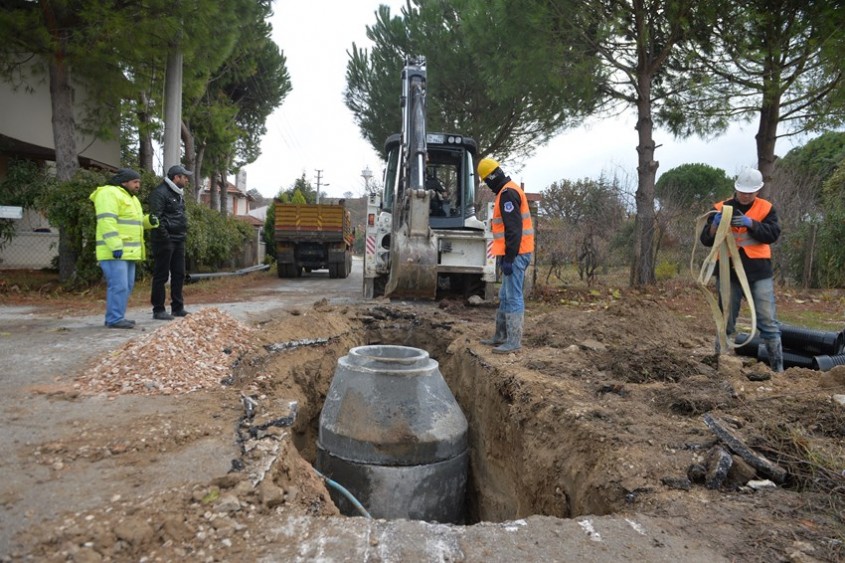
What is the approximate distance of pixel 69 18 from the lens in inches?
378

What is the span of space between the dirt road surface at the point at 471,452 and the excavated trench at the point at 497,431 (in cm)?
2

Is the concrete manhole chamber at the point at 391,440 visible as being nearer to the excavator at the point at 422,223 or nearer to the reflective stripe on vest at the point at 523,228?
the reflective stripe on vest at the point at 523,228

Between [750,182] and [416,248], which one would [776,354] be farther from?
[416,248]

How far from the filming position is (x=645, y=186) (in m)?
10.8

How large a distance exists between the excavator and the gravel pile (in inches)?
102

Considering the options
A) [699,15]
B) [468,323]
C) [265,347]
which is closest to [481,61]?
[699,15]

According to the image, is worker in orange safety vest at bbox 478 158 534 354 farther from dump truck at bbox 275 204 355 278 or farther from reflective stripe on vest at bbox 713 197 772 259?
dump truck at bbox 275 204 355 278

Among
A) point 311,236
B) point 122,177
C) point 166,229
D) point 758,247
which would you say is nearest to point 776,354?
point 758,247

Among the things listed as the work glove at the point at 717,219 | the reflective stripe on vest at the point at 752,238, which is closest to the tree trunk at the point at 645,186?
the reflective stripe on vest at the point at 752,238

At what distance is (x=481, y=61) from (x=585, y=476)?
419 inches

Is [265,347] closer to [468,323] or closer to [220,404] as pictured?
[220,404]

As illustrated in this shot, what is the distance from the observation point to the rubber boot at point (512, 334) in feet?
18.6

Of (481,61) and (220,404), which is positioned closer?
(220,404)

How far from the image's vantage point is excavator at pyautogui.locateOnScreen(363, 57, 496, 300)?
7398 millimetres
